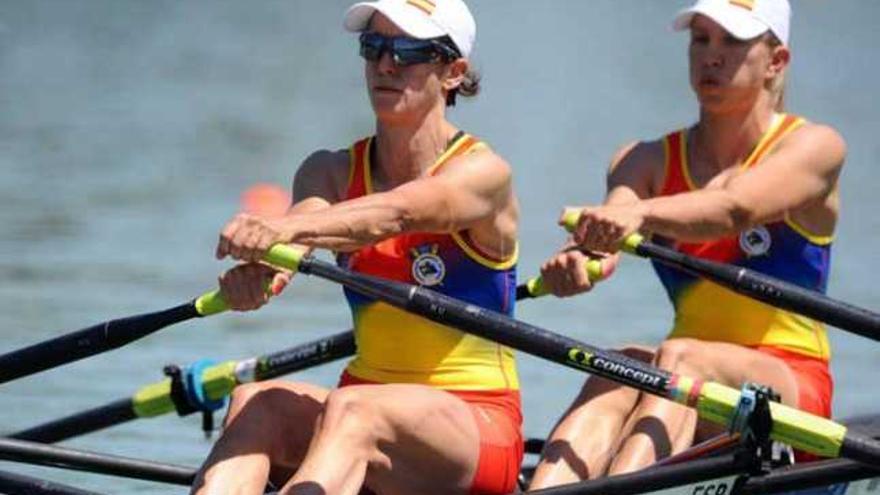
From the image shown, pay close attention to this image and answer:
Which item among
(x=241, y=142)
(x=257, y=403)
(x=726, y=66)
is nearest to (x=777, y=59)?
(x=726, y=66)

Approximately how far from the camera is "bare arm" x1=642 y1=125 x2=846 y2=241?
7551 millimetres

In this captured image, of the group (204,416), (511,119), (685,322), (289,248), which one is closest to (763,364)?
(685,322)

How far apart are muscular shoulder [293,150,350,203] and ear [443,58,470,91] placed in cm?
38

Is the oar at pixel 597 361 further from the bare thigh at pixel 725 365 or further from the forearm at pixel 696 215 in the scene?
the forearm at pixel 696 215

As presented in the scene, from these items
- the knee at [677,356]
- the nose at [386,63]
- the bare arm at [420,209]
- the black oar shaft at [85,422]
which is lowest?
the black oar shaft at [85,422]

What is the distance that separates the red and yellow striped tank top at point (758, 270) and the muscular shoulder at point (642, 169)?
0.03 meters

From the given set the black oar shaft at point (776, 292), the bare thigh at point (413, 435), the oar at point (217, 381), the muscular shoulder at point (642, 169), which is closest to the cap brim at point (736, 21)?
the muscular shoulder at point (642, 169)

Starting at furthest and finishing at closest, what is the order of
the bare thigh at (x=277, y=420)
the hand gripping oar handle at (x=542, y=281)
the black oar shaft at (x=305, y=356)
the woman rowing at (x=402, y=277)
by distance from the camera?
the black oar shaft at (x=305, y=356)
the hand gripping oar handle at (x=542, y=281)
the bare thigh at (x=277, y=420)
the woman rowing at (x=402, y=277)

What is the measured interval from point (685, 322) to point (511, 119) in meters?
13.9

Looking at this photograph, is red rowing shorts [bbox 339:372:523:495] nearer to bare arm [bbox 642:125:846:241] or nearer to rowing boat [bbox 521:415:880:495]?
rowing boat [bbox 521:415:880:495]

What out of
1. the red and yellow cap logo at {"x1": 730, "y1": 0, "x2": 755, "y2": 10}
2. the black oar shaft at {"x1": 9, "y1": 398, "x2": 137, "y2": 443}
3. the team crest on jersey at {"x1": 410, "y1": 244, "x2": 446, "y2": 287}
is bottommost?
the black oar shaft at {"x1": 9, "y1": 398, "x2": 137, "y2": 443}

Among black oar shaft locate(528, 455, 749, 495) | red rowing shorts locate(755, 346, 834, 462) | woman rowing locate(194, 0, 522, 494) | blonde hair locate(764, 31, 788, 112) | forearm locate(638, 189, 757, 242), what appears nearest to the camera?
woman rowing locate(194, 0, 522, 494)

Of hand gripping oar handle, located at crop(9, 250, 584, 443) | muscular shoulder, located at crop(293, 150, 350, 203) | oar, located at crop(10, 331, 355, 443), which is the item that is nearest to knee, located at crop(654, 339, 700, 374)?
hand gripping oar handle, located at crop(9, 250, 584, 443)

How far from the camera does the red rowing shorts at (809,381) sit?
7748 mm
